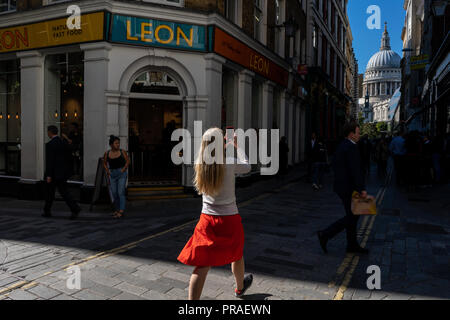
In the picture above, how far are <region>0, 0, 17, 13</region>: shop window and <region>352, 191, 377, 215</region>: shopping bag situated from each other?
11.3 meters

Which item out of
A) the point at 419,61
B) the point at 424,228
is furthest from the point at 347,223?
the point at 419,61

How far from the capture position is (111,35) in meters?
8.91

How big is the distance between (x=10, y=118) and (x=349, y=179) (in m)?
10.9

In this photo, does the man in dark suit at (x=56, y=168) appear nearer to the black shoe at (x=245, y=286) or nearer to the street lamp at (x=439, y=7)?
the black shoe at (x=245, y=286)

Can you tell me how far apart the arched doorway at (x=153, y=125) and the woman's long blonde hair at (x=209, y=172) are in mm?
7049

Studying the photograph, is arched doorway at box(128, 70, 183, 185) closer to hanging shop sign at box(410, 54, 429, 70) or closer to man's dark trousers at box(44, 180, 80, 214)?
man's dark trousers at box(44, 180, 80, 214)

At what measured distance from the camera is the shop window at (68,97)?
9.80 m

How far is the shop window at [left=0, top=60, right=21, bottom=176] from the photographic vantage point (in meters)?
11.0

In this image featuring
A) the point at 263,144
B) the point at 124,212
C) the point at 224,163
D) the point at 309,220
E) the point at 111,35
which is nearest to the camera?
the point at 224,163

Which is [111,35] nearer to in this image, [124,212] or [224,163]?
[124,212]

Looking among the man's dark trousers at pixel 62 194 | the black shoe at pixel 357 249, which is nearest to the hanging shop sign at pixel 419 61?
the black shoe at pixel 357 249

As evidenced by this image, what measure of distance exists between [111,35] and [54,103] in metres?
2.97

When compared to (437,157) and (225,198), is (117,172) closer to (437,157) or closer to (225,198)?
(225,198)

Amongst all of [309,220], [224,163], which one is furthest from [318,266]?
[309,220]
